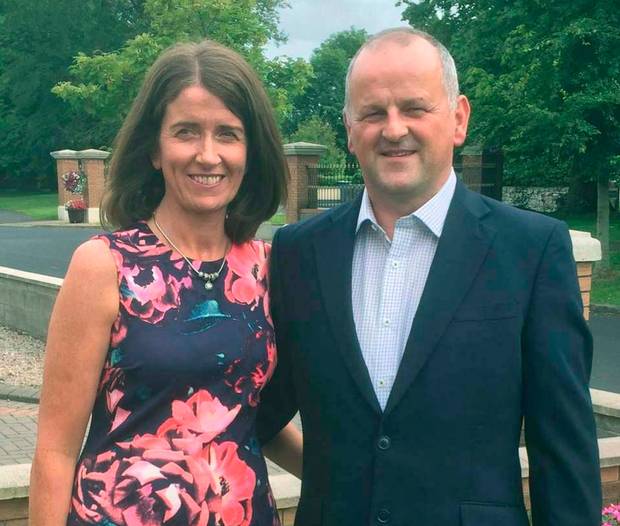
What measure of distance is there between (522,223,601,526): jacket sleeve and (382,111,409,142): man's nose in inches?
17.8

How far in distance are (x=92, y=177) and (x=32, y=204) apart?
1293cm

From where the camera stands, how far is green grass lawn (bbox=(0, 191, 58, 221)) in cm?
3725

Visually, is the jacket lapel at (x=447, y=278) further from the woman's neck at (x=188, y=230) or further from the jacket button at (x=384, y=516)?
the woman's neck at (x=188, y=230)

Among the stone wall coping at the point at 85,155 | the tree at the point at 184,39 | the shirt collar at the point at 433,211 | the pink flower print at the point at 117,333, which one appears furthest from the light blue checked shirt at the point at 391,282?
the stone wall coping at the point at 85,155

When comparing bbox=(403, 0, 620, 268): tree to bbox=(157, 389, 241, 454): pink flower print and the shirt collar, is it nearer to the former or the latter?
the shirt collar

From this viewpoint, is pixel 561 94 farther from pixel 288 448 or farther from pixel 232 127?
pixel 232 127

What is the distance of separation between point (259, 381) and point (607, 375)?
25.4ft

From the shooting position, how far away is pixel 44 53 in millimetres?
52781

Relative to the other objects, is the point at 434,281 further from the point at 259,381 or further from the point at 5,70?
the point at 5,70

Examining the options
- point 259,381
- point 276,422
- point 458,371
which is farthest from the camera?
point 276,422

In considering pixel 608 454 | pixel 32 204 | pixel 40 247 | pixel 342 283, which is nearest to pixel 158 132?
pixel 342 283

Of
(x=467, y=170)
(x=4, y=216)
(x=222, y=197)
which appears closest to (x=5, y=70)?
(x=4, y=216)

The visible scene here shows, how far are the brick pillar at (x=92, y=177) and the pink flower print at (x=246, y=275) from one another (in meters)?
30.6

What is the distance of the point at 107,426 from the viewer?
226 cm
